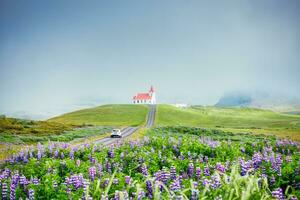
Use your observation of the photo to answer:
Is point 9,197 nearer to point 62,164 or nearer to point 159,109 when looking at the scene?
point 62,164

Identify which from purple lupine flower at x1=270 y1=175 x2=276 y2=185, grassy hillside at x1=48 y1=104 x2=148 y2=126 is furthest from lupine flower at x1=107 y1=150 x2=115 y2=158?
grassy hillside at x1=48 y1=104 x2=148 y2=126

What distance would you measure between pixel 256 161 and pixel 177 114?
12763 centimetres

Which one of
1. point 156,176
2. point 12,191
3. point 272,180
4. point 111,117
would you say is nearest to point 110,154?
point 156,176

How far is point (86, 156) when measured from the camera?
15.4 m

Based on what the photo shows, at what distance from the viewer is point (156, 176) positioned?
26.9 ft

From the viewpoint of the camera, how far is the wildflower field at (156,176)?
5414 millimetres

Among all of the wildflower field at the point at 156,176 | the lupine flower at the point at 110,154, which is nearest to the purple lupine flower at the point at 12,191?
the wildflower field at the point at 156,176

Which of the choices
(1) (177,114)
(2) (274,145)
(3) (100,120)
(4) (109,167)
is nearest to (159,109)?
(1) (177,114)

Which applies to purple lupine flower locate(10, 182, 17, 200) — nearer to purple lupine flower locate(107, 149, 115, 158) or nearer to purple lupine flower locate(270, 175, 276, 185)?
purple lupine flower locate(107, 149, 115, 158)

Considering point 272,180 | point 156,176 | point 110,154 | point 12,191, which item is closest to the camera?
point 12,191

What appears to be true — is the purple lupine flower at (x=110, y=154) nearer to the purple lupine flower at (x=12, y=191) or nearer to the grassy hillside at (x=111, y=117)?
the purple lupine flower at (x=12, y=191)

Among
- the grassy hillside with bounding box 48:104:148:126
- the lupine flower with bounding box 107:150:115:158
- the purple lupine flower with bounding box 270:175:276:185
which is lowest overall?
the grassy hillside with bounding box 48:104:148:126

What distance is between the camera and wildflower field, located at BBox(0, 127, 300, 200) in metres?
5.41

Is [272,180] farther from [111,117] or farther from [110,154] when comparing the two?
[111,117]
